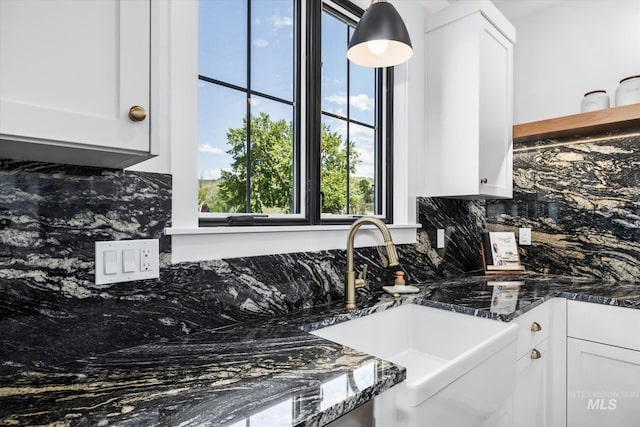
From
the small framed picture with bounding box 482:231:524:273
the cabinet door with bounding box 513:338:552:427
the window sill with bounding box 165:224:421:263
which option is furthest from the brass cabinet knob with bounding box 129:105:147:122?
the small framed picture with bounding box 482:231:524:273

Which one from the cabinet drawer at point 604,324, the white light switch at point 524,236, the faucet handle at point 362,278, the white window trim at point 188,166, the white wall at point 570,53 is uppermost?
the white wall at point 570,53

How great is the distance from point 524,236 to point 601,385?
1.05 metres

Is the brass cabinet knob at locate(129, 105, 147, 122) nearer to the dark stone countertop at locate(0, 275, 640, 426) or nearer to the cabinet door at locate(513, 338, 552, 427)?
the dark stone countertop at locate(0, 275, 640, 426)

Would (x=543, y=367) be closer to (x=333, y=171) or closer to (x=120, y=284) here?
(x=333, y=171)

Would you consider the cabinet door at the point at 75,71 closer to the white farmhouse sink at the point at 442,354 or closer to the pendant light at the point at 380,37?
the pendant light at the point at 380,37

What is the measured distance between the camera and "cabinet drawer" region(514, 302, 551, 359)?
146cm

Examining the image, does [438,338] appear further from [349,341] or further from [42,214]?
[42,214]

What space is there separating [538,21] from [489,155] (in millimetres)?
1197

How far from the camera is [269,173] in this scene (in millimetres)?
1542

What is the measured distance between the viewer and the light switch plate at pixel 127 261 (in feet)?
3.23

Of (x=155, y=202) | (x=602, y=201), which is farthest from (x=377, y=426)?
(x=602, y=201)

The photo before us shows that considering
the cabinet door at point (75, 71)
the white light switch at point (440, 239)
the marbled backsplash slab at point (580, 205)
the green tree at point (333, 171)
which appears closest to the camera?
the cabinet door at point (75, 71)

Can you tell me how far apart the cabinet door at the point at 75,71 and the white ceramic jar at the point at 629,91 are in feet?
7.67

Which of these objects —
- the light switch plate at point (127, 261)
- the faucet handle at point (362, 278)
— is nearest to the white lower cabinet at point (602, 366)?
the faucet handle at point (362, 278)
